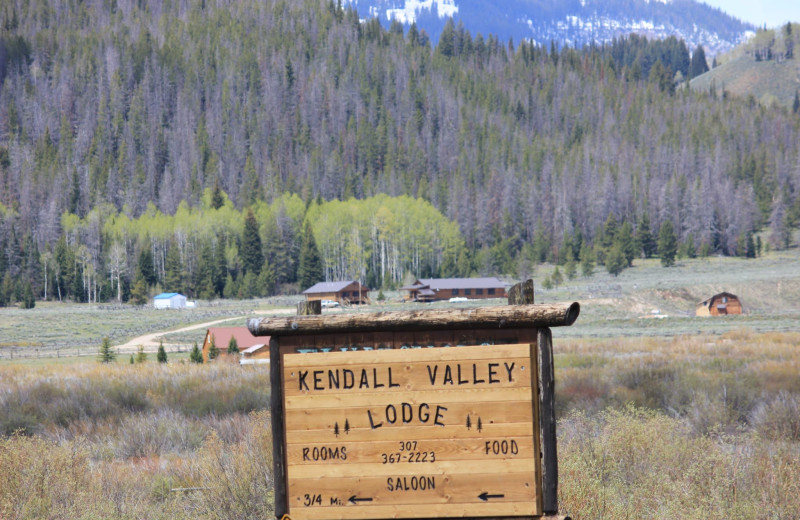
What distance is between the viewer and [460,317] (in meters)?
4.32

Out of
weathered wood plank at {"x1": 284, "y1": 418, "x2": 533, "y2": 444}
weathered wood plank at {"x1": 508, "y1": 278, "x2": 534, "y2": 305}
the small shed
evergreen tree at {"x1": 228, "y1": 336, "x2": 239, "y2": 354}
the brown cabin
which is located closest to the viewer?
weathered wood plank at {"x1": 284, "y1": 418, "x2": 533, "y2": 444}

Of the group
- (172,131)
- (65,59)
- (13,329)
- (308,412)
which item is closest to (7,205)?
(172,131)

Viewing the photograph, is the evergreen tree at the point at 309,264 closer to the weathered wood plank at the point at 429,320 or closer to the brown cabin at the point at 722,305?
the brown cabin at the point at 722,305

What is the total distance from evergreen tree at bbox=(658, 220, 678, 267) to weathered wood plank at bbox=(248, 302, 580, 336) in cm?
10326

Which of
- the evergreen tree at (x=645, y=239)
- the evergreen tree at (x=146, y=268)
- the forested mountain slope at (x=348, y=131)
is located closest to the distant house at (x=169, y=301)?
the evergreen tree at (x=146, y=268)

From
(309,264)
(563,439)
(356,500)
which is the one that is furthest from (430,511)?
(309,264)

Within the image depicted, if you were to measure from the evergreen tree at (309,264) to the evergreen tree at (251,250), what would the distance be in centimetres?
558

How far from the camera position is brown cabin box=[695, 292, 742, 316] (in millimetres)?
62781

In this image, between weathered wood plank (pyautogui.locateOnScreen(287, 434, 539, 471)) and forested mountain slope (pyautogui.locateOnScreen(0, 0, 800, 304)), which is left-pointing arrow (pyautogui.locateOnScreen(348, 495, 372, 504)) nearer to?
weathered wood plank (pyautogui.locateOnScreen(287, 434, 539, 471))

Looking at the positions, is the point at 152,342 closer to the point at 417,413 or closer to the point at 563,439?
the point at 563,439

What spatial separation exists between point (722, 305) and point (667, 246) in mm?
40893

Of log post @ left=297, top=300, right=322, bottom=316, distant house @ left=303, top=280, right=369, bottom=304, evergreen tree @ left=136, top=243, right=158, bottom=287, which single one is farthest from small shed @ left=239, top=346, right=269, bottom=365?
evergreen tree @ left=136, top=243, right=158, bottom=287

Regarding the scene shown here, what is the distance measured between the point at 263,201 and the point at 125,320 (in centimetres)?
5830

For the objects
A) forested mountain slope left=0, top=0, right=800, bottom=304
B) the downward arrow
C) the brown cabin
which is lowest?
the brown cabin
